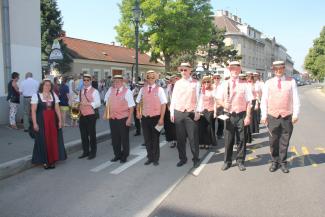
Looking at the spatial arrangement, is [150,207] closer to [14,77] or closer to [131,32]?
[14,77]

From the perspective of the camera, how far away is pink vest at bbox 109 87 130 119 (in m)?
7.63

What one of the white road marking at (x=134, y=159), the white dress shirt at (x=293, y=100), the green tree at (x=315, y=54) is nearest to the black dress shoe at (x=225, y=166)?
the white dress shirt at (x=293, y=100)

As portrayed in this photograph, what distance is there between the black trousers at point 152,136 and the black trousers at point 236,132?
1.41 metres

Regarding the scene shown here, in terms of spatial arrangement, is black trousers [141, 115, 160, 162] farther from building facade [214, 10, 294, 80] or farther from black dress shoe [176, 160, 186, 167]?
building facade [214, 10, 294, 80]

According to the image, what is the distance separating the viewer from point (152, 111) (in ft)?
24.8

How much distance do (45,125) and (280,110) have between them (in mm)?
4412

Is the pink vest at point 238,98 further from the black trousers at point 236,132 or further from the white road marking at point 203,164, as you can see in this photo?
the white road marking at point 203,164

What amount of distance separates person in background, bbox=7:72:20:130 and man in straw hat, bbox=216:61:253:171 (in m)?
7.05

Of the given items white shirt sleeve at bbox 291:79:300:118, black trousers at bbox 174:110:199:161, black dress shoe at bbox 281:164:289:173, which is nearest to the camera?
white shirt sleeve at bbox 291:79:300:118

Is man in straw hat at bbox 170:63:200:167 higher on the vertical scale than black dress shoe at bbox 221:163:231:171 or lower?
higher

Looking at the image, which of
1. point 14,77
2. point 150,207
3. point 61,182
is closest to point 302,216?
point 150,207

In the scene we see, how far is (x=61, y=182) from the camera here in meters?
6.36

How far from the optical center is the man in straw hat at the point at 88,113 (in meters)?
8.06

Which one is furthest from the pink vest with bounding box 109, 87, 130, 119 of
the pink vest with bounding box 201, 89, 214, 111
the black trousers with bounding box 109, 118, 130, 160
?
the pink vest with bounding box 201, 89, 214, 111
